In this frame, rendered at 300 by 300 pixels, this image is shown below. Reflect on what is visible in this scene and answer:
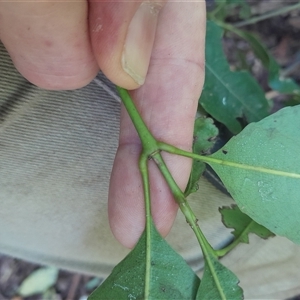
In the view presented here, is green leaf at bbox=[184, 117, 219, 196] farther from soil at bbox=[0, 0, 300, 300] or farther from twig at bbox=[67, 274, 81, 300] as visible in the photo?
twig at bbox=[67, 274, 81, 300]

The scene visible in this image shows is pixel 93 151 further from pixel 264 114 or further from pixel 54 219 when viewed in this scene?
pixel 264 114

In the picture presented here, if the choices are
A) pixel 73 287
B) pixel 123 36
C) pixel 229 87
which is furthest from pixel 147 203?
pixel 73 287

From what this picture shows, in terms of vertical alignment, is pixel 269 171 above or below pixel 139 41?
below

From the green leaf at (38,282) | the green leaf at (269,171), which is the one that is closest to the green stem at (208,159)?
the green leaf at (269,171)

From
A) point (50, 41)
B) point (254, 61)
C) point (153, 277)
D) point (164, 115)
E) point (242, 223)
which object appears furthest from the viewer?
point (254, 61)

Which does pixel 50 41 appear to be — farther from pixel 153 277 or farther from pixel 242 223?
pixel 242 223

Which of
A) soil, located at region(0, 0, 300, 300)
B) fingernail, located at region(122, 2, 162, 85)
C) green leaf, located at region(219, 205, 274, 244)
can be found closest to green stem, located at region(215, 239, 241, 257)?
green leaf, located at region(219, 205, 274, 244)
